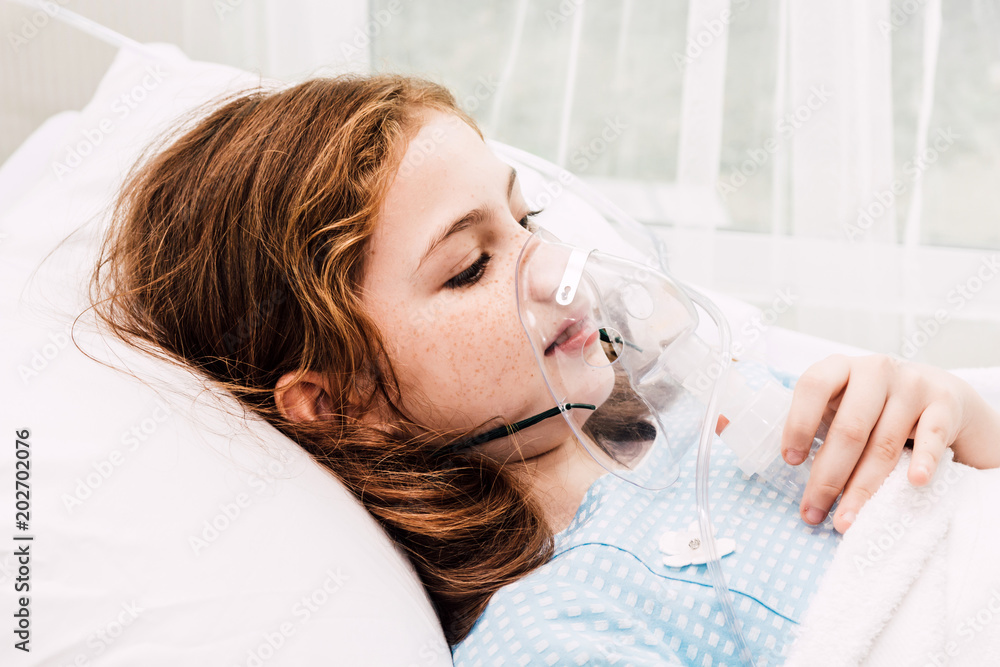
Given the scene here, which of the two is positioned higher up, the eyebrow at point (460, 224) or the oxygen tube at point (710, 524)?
the eyebrow at point (460, 224)

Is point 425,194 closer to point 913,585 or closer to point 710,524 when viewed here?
point 710,524

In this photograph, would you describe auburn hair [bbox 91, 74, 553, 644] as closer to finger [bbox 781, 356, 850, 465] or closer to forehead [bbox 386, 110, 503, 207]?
forehead [bbox 386, 110, 503, 207]

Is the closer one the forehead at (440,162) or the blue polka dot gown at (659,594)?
the blue polka dot gown at (659,594)

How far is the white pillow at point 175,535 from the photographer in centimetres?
58

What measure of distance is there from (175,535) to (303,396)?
0.93ft

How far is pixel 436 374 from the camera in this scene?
2.75 feet

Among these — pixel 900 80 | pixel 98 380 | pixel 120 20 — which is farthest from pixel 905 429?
pixel 120 20

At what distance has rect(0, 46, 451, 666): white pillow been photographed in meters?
0.58

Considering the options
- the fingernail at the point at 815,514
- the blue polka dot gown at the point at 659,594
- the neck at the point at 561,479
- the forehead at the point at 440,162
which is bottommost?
the neck at the point at 561,479

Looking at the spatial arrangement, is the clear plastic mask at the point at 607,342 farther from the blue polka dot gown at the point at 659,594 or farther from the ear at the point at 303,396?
the ear at the point at 303,396

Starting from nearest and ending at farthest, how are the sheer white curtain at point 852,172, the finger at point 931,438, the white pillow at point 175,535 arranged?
the white pillow at point 175,535 → the finger at point 931,438 → the sheer white curtain at point 852,172

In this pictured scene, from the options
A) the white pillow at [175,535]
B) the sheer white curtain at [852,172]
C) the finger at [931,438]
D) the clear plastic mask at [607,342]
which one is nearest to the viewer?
the white pillow at [175,535]

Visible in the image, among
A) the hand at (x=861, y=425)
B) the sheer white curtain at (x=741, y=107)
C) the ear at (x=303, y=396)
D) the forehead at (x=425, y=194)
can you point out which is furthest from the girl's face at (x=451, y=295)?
the sheer white curtain at (x=741, y=107)

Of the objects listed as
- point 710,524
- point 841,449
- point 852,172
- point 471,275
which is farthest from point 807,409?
point 852,172
